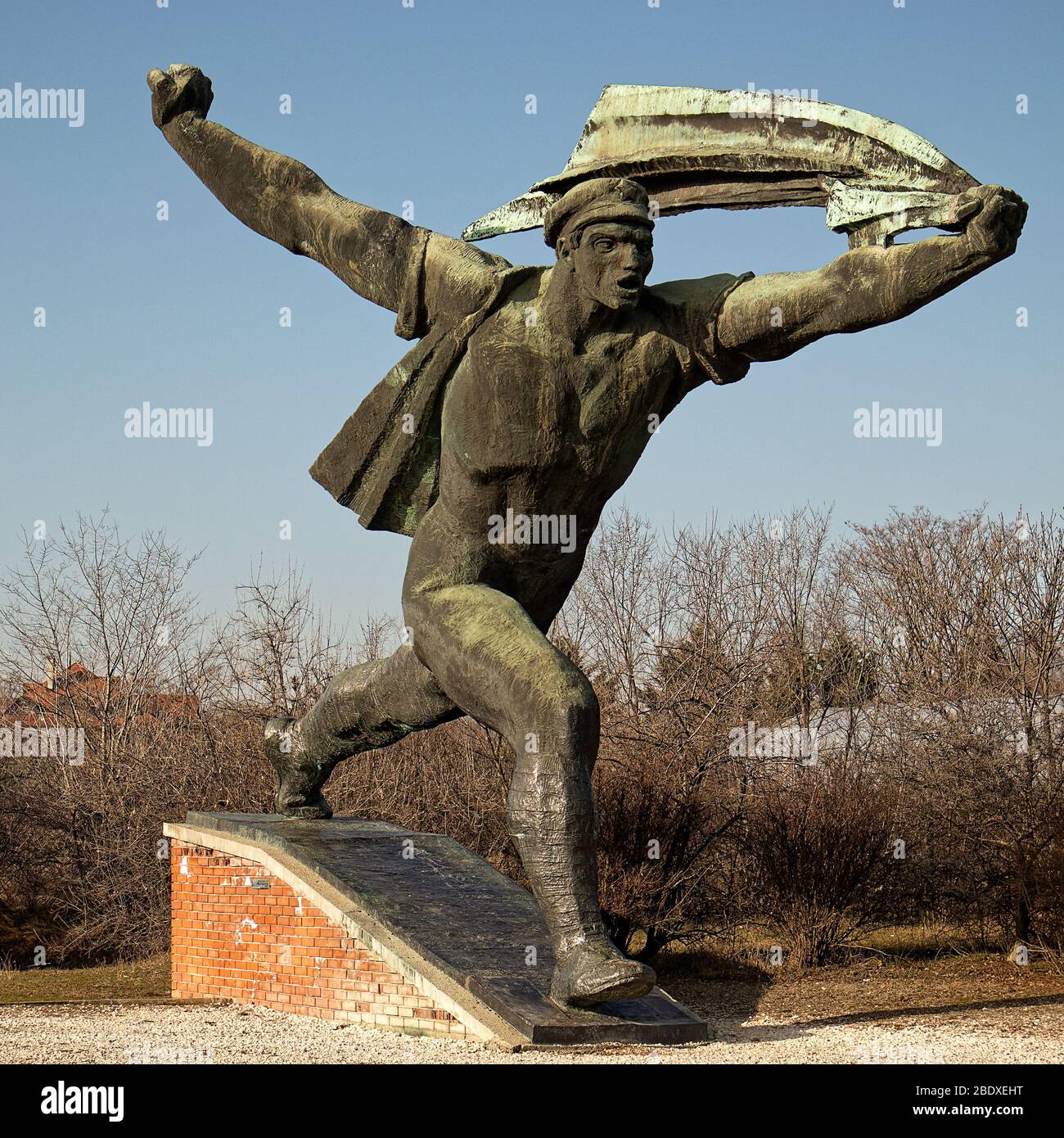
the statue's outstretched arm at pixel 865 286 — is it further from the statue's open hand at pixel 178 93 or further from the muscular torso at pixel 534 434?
the statue's open hand at pixel 178 93

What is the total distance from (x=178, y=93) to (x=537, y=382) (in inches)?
82.6

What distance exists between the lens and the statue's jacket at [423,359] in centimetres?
527

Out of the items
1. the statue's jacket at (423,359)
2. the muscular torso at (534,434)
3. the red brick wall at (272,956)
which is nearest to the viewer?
the muscular torso at (534,434)

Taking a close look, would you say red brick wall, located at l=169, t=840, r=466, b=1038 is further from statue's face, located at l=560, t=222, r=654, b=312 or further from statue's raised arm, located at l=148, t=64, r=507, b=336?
statue's face, located at l=560, t=222, r=654, b=312

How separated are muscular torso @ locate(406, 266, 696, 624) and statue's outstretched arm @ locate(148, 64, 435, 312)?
0.54 m

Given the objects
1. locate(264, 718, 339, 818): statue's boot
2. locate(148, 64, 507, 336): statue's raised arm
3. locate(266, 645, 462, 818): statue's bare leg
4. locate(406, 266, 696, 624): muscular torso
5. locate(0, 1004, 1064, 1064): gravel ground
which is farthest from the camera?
locate(264, 718, 339, 818): statue's boot

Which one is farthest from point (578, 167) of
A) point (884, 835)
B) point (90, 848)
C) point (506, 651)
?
point (90, 848)

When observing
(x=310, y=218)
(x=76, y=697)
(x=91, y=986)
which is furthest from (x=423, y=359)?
(x=76, y=697)

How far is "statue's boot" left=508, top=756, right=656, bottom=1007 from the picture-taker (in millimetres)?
4746

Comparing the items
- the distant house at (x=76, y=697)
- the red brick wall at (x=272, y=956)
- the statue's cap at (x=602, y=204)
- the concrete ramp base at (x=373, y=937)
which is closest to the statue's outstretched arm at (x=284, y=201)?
the statue's cap at (x=602, y=204)

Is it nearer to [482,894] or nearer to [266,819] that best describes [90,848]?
[266,819]

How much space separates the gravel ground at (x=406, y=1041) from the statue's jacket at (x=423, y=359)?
202cm

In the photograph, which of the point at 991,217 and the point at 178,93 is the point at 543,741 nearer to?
the point at 991,217

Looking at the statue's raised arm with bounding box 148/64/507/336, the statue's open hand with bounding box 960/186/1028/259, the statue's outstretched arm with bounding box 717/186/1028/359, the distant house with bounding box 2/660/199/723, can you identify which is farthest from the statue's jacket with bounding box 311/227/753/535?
the distant house with bounding box 2/660/199/723
